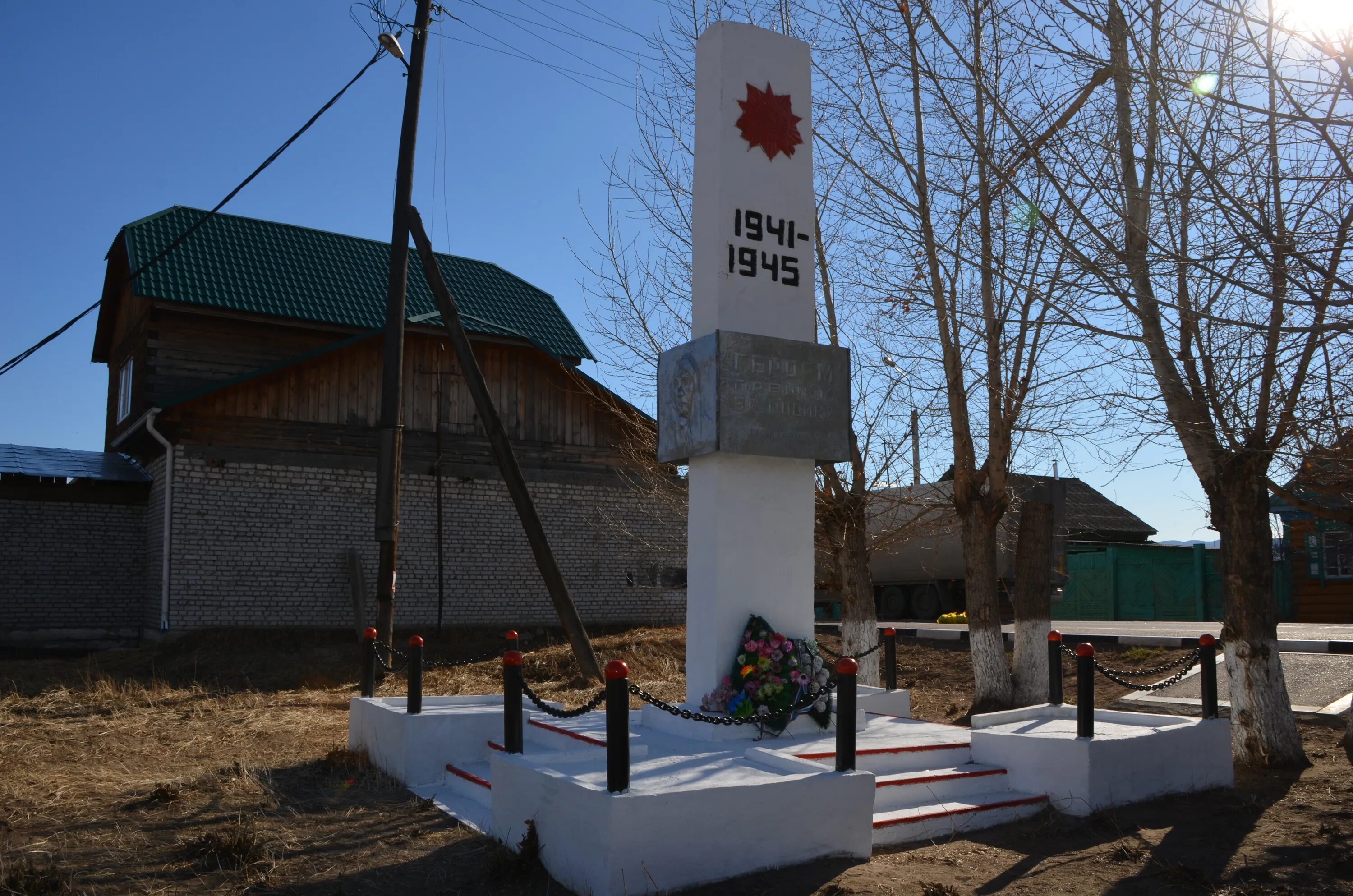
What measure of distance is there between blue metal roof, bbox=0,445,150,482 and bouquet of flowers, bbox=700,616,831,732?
1477 centimetres

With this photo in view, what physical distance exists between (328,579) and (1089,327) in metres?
14.8

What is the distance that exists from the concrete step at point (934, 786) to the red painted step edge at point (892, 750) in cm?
15

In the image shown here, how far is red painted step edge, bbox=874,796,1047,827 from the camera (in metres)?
6.28

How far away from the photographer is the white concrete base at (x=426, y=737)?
27.5 ft

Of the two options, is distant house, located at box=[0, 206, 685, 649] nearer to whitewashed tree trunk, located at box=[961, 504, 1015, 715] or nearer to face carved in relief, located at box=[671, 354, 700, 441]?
whitewashed tree trunk, located at box=[961, 504, 1015, 715]

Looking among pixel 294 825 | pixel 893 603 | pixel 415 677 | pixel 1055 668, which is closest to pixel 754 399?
pixel 1055 668

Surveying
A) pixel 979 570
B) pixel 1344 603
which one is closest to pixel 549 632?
pixel 979 570

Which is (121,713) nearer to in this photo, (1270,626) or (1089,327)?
(1089,327)

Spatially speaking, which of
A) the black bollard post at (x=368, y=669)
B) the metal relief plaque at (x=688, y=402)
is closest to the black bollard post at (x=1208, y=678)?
the metal relief plaque at (x=688, y=402)

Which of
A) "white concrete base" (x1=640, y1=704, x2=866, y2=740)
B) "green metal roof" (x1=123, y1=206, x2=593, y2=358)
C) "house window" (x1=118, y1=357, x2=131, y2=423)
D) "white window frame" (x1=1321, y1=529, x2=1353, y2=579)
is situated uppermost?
"green metal roof" (x1=123, y1=206, x2=593, y2=358)

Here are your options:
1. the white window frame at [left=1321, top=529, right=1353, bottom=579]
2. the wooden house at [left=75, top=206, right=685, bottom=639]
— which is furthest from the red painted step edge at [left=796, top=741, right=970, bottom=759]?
the white window frame at [left=1321, top=529, right=1353, bottom=579]

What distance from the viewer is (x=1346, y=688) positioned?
1123 cm

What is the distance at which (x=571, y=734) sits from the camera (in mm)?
7773

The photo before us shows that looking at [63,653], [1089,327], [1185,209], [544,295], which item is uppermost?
[544,295]
